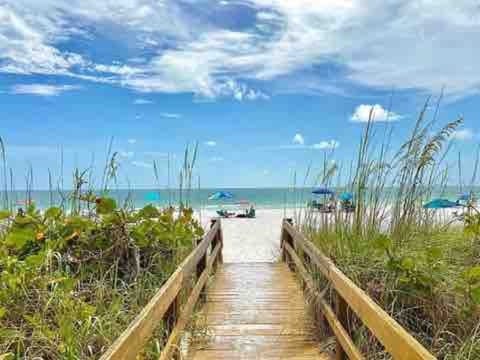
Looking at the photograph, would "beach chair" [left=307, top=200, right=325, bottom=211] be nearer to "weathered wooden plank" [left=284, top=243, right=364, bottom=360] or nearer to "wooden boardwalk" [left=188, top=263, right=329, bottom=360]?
"wooden boardwalk" [left=188, top=263, right=329, bottom=360]

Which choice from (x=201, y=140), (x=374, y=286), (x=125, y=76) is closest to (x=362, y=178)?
(x=374, y=286)

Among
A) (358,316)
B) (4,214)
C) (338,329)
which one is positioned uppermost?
(4,214)

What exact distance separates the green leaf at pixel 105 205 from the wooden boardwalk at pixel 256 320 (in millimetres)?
1134

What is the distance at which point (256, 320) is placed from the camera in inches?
153

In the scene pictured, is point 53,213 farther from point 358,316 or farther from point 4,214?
point 358,316

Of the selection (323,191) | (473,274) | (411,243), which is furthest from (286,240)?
(473,274)

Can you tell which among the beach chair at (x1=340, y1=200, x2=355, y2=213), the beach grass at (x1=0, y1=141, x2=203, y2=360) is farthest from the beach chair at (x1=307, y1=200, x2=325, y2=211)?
the beach grass at (x1=0, y1=141, x2=203, y2=360)

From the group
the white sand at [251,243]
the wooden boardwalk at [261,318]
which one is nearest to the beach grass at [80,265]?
the wooden boardwalk at [261,318]

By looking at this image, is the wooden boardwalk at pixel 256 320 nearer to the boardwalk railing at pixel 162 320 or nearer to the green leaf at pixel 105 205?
the boardwalk railing at pixel 162 320

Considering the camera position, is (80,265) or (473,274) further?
(80,265)

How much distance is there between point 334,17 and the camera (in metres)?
6.61

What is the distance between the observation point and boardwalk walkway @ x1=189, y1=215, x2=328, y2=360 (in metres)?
3.13

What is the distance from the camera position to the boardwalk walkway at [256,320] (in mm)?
3129

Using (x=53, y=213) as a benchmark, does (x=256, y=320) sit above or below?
below
